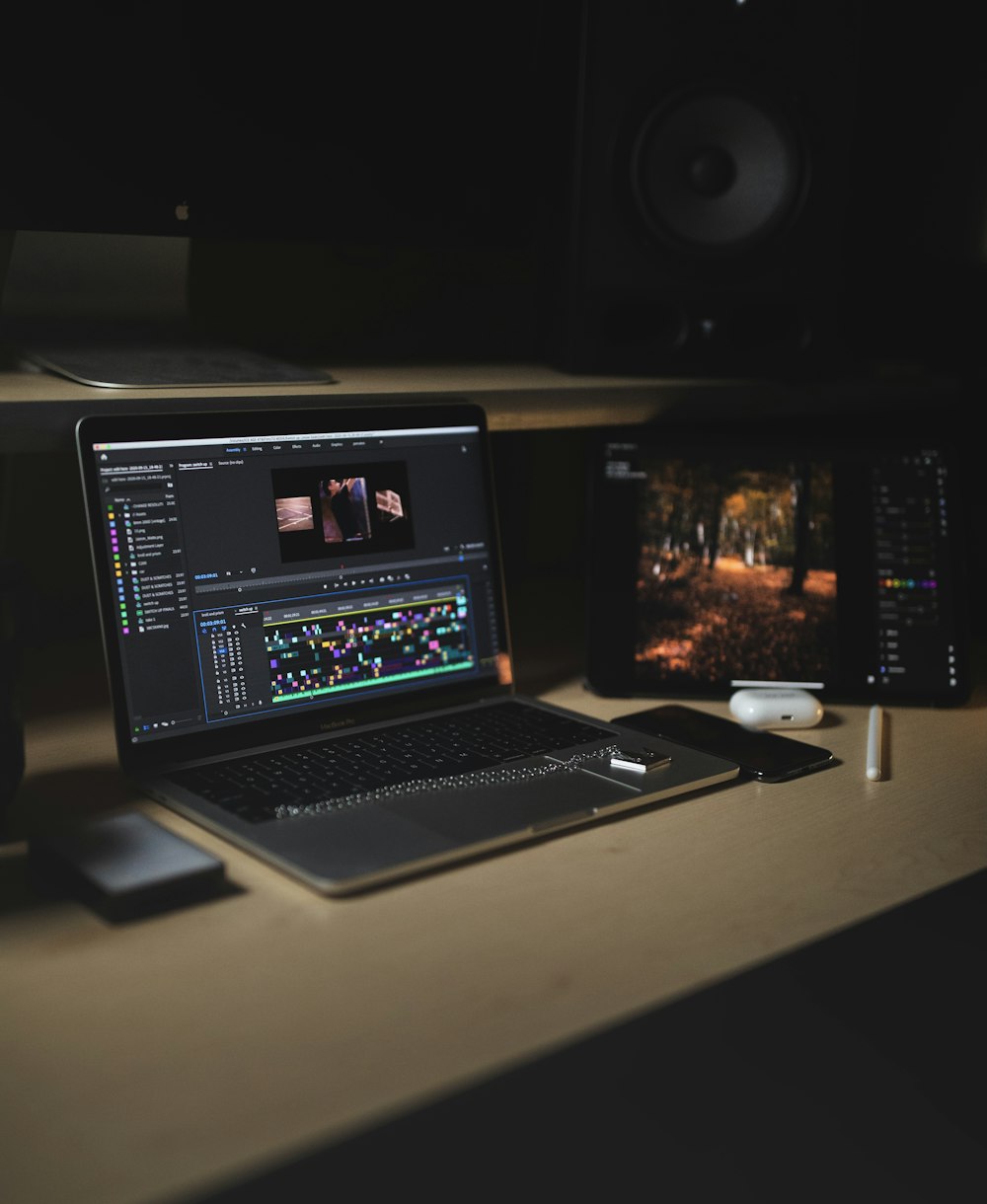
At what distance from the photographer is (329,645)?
1.02 m

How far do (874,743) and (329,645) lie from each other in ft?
1.54

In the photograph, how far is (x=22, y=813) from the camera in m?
0.85

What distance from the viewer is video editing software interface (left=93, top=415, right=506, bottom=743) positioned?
0.92 meters

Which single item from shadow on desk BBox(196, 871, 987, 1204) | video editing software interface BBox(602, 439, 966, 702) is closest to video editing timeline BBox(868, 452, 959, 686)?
video editing software interface BBox(602, 439, 966, 702)

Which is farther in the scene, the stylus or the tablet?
the tablet

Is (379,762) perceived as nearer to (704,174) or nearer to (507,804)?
(507,804)

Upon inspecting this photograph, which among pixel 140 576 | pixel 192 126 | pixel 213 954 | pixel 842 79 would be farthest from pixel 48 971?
pixel 842 79

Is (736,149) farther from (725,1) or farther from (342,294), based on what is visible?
(342,294)

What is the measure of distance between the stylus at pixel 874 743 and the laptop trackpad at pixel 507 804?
22cm

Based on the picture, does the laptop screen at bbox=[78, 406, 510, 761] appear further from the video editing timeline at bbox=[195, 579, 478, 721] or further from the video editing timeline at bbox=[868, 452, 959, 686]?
the video editing timeline at bbox=[868, 452, 959, 686]

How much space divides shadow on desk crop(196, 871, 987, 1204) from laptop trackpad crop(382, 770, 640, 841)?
0.45m

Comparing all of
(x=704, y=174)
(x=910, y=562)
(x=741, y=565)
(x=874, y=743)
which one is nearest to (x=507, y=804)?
(x=874, y=743)

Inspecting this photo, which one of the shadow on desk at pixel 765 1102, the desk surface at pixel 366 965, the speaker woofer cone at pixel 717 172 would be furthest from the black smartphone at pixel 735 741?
the speaker woofer cone at pixel 717 172

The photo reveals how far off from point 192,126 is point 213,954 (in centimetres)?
68
